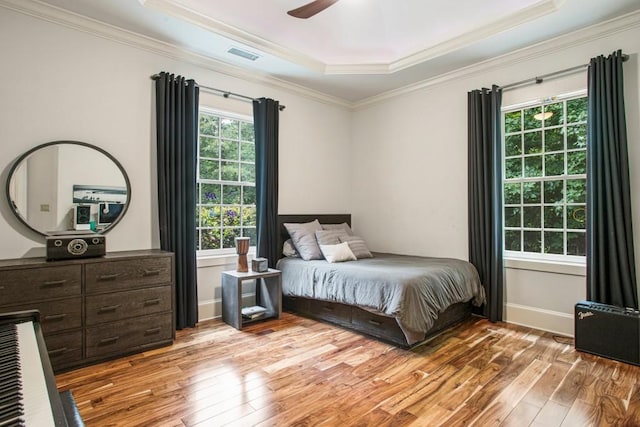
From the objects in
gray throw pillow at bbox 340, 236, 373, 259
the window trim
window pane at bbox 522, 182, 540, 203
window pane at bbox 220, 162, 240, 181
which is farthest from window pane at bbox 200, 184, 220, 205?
window pane at bbox 522, 182, 540, 203

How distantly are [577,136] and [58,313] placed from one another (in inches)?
180

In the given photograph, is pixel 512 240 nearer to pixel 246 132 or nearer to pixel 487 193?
pixel 487 193

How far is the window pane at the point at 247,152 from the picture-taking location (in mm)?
4250

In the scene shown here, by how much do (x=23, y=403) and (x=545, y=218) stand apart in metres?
4.05

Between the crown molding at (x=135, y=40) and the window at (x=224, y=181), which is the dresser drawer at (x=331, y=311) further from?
the crown molding at (x=135, y=40)

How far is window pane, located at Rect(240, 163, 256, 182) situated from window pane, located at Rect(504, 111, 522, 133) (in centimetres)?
287

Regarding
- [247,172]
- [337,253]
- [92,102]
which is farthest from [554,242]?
[92,102]

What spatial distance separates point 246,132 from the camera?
169 inches

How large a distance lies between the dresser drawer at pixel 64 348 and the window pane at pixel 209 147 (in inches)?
82.4

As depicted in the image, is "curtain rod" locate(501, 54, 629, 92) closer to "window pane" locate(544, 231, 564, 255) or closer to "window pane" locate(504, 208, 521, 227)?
"window pane" locate(504, 208, 521, 227)

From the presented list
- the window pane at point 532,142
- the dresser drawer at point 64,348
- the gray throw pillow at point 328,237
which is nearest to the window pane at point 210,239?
the gray throw pillow at point 328,237

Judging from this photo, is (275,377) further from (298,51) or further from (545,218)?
(298,51)

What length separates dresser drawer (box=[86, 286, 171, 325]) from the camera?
266cm

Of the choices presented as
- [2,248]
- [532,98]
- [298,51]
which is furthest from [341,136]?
[2,248]
